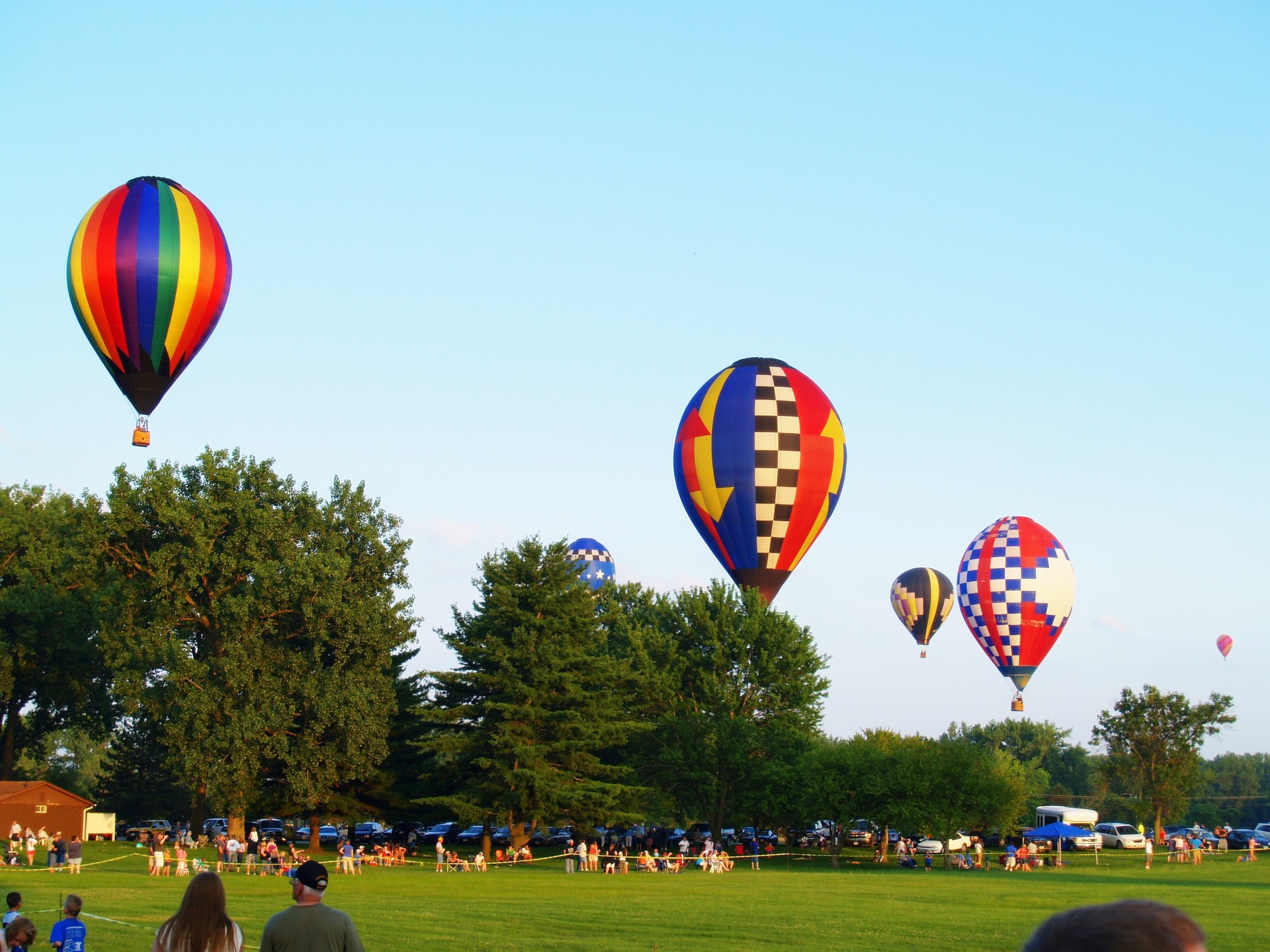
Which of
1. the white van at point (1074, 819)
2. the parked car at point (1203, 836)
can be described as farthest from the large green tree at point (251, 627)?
the parked car at point (1203, 836)

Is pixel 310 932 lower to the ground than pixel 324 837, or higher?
higher

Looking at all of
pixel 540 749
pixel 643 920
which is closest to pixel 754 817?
pixel 540 749

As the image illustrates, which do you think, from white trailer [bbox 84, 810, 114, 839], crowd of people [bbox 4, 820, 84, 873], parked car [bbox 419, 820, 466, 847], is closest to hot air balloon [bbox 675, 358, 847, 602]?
parked car [bbox 419, 820, 466, 847]

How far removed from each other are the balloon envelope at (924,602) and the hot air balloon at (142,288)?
46.4 metres

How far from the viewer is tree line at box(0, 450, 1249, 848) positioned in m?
44.6

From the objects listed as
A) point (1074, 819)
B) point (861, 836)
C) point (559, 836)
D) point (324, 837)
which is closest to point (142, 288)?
point (324, 837)

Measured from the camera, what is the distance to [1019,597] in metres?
53.4

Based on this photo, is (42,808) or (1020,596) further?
(1020,596)

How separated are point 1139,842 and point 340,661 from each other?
34.5 m

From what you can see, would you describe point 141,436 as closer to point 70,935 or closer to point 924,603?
point 70,935

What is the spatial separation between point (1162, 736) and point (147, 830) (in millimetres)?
45286

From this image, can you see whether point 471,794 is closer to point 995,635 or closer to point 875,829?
point 875,829

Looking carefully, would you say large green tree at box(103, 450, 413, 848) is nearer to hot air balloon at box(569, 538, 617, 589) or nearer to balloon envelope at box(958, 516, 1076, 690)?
balloon envelope at box(958, 516, 1076, 690)

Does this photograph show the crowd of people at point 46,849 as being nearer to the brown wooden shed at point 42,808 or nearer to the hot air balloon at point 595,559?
the brown wooden shed at point 42,808
